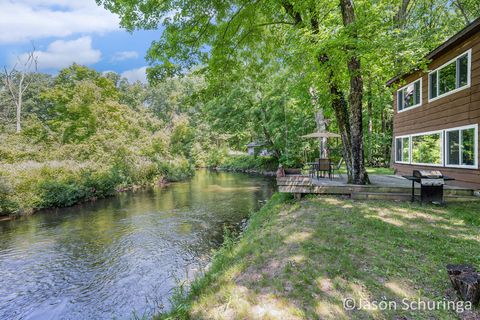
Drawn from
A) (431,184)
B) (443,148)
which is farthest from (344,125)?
(443,148)

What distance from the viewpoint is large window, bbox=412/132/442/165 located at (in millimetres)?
9311

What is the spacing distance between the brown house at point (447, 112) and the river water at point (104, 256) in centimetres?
752

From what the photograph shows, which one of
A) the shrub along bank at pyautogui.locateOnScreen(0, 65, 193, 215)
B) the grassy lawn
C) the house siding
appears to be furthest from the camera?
the shrub along bank at pyautogui.locateOnScreen(0, 65, 193, 215)

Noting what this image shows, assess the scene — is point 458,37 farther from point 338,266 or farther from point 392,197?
point 338,266

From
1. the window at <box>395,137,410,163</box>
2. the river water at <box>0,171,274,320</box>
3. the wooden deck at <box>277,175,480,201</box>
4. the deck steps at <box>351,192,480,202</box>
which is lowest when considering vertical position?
the river water at <box>0,171,274,320</box>

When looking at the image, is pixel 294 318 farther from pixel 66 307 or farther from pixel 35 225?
pixel 35 225

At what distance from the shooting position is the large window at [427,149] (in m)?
9.31

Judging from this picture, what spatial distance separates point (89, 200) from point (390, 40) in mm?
16185

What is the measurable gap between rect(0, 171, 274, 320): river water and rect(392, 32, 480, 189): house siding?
754 cm

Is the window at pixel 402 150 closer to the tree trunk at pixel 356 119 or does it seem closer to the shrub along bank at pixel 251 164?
the tree trunk at pixel 356 119

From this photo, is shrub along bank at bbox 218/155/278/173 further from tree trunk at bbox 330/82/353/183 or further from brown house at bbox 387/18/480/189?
tree trunk at bbox 330/82/353/183

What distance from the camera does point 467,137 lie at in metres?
7.76

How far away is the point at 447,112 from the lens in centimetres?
861

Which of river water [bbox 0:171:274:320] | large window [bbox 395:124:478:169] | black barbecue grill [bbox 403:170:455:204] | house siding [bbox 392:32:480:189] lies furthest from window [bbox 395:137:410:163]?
river water [bbox 0:171:274:320]
